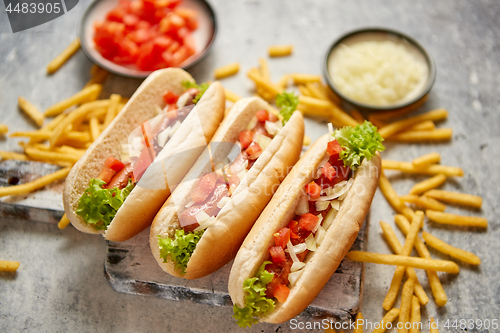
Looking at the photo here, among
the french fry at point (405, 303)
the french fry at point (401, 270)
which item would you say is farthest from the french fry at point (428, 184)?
the french fry at point (405, 303)

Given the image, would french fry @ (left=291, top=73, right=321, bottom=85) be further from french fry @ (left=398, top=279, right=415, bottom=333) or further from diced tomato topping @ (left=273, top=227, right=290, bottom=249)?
french fry @ (left=398, top=279, right=415, bottom=333)

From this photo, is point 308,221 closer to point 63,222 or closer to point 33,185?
point 63,222

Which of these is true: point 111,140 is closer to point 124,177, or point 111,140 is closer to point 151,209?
point 124,177

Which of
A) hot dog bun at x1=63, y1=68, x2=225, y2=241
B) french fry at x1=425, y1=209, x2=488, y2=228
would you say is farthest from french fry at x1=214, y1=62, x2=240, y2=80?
french fry at x1=425, y1=209, x2=488, y2=228

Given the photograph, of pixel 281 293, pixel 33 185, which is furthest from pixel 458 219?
pixel 33 185

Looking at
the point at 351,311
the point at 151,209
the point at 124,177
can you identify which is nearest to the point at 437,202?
the point at 351,311

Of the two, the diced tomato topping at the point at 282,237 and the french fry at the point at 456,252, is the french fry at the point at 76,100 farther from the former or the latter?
the french fry at the point at 456,252
